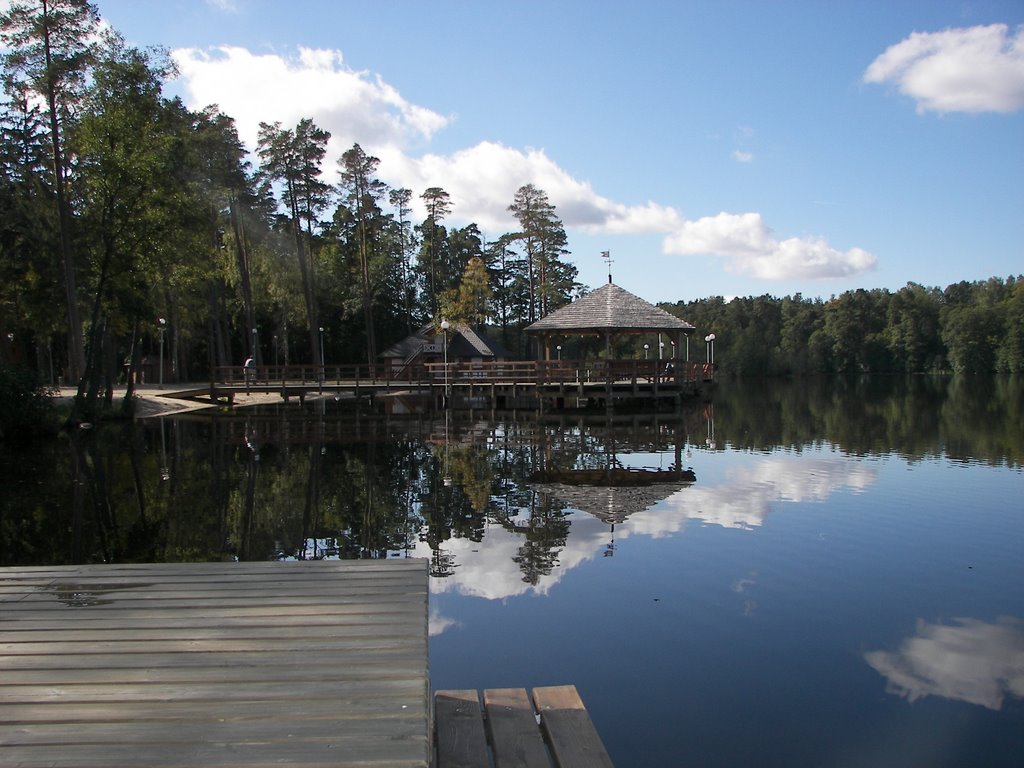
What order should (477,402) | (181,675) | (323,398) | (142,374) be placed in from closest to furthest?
(181,675) < (477,402) < (323,398) < (142,374)

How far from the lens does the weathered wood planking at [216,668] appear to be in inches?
103

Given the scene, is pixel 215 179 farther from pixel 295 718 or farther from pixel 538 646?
pixel 295 718

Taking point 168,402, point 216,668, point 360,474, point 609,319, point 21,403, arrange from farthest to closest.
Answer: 1. point 168,402
2. point 609,319
3. point 21,403
4. point 360,474
5. point 216,668

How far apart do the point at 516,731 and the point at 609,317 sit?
27.8 m

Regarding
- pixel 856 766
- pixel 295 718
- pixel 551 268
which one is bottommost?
pixel 856 766

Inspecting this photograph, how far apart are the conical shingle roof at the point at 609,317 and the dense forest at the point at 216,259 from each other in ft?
29.6

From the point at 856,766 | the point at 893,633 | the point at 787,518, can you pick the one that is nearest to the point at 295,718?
the point at 856,766

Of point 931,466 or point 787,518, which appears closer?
point 787,518

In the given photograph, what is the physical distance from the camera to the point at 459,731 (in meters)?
3.90

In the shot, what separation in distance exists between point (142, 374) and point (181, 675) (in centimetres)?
4836

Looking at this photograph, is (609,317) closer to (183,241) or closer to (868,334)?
(183,241)

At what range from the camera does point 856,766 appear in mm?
4359

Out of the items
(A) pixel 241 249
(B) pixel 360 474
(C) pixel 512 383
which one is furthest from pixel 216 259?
(B) pixel 360 474

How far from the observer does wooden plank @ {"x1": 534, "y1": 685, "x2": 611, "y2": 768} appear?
11.6 ft
